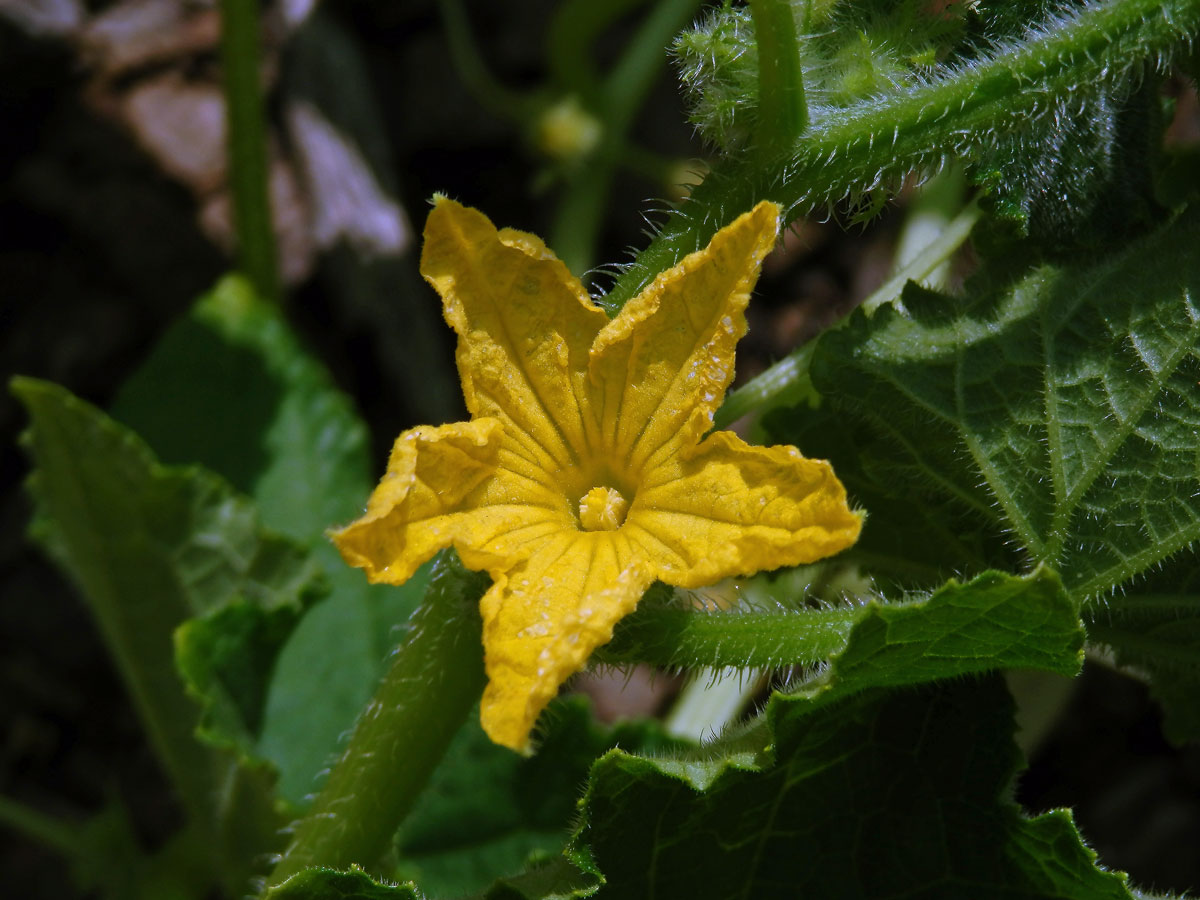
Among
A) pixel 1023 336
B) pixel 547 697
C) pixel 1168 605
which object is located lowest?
pixel 1168 605

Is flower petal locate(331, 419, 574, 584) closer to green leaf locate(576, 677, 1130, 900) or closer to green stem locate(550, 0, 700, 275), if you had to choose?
green leaf locate(576, 677, 1130, 900)

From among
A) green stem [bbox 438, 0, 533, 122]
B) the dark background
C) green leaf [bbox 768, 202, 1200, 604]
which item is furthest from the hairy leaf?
green stem [bbox 438, 0, 533, 122]

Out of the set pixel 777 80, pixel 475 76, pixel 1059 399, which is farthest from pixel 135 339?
pixel 1059 399

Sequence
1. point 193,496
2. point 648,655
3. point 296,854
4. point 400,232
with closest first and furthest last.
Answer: point 648,655, point 296,854, point 193,496, point 400,232

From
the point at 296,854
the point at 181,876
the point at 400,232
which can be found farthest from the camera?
the point at 400,232

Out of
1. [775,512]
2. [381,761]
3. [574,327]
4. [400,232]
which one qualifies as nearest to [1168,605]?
[775,512]

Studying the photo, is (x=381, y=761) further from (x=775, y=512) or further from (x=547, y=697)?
(x=775, y=512)
